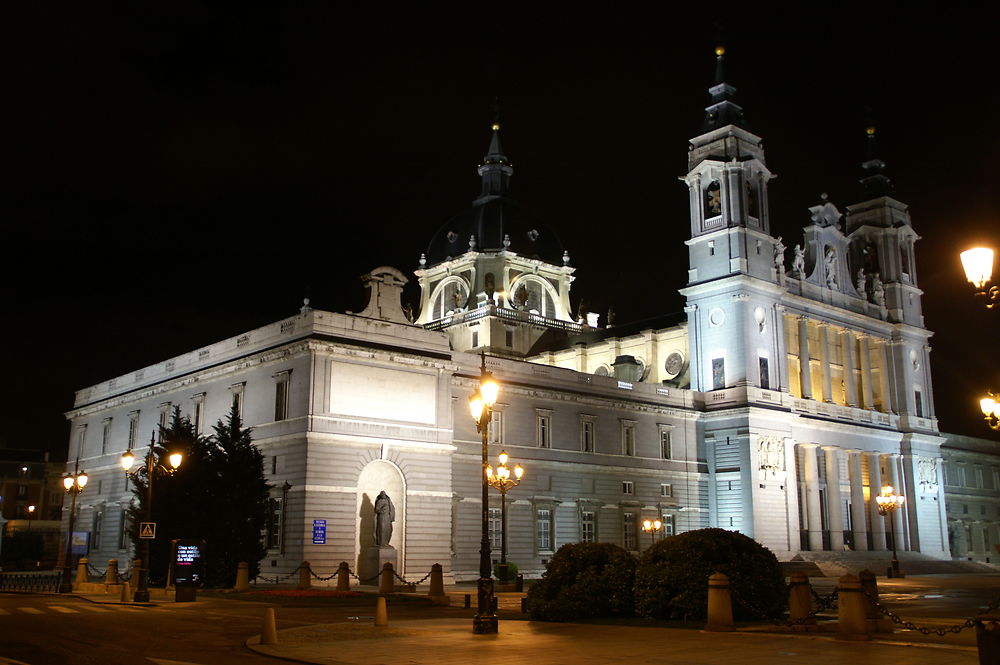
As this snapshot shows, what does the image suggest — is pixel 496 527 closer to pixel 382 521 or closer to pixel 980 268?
pixel 382 521

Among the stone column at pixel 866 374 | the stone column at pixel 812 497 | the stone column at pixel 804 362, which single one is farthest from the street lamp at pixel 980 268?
the stone column at pixel 866 374

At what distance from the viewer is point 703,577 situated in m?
23.2

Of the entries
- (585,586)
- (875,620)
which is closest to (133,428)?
(585,586)

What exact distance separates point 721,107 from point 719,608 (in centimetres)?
5502

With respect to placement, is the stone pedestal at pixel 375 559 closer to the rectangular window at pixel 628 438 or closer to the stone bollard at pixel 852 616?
the rectangular window at pixel 628 438

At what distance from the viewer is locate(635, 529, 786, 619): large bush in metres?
23.2

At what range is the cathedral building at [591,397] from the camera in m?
44.8

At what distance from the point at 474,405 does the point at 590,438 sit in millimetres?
35809

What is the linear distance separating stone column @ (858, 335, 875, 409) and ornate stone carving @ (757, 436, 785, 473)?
1373cm

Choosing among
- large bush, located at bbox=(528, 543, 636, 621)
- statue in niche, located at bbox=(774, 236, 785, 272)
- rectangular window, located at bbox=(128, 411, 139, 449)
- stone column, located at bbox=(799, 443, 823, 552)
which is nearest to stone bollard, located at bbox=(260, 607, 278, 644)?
large bush, located at bbox=(528, 543, 636, 621)

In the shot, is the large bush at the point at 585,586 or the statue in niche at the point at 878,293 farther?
the statue in niche at the point at 878,293

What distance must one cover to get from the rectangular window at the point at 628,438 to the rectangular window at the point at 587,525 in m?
4.79

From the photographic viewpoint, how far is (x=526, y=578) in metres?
52.6

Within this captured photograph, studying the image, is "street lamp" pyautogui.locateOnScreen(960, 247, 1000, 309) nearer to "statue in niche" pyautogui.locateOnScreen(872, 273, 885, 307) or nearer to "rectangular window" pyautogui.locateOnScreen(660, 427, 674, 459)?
"rectangular window" pyautogui.locateOnScreen(660, 427, 674, 459)
